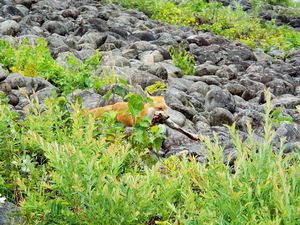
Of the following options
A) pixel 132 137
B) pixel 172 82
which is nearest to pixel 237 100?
pixel 172 82

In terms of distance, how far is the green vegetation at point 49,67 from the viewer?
226 inches

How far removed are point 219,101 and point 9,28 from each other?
380 centimetres

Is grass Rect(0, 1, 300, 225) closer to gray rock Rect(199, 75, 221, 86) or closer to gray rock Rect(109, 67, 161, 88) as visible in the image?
gray rock Rect(109, 67, 161, 88)

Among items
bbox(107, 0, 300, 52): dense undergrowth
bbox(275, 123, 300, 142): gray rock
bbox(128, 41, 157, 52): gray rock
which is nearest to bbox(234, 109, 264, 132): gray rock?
bbox(275, 123, 300, 142): gray rock

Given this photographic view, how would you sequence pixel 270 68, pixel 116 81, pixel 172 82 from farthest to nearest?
pixel 270 68
pixel 172 82
pixel 116 81

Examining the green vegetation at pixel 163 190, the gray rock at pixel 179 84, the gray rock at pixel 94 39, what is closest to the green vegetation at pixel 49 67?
the gray rock at pixel 179 84

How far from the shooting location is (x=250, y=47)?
447 inches

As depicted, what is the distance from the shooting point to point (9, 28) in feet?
28.2

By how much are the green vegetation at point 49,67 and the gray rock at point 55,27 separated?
2642 mm

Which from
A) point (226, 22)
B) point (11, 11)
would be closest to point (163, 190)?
point (11, 11)

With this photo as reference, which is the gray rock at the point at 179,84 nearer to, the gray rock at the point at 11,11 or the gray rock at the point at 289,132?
the gray rock at the point at 289,132

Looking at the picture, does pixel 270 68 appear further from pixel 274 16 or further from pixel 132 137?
pixel 274 16

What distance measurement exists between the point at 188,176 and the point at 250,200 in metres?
0.66

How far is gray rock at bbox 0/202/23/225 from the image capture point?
2783 mm
